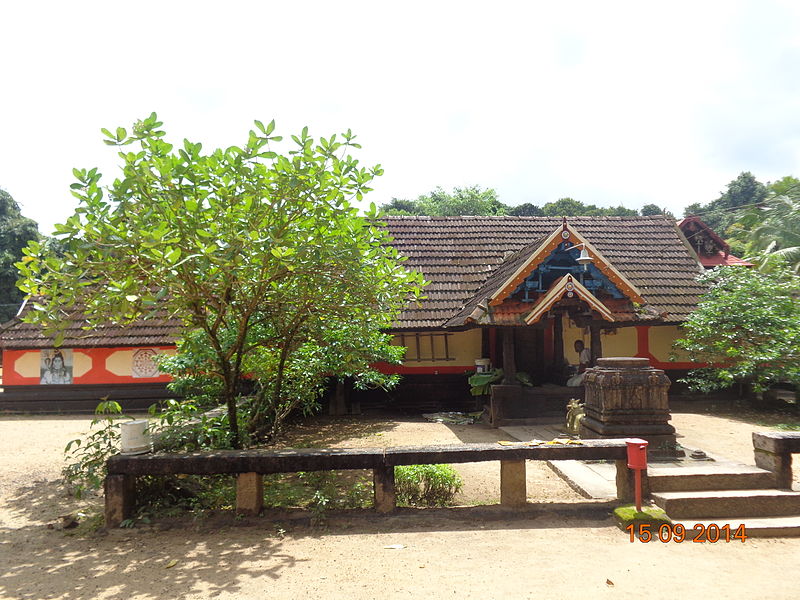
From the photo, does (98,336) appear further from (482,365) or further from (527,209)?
(527,209)

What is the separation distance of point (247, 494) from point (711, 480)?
4.93m

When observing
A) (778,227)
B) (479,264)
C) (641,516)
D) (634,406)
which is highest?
(778,227)

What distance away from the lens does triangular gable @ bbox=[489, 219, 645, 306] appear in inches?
351

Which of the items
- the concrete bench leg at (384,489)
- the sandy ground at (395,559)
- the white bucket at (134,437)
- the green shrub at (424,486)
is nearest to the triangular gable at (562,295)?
the sandy ground at (395,559)

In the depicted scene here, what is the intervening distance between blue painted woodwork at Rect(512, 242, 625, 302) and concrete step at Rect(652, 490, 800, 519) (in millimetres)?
4847

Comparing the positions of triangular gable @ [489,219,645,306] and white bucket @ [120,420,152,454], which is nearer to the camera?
white bucket @ [120,420,152,454]

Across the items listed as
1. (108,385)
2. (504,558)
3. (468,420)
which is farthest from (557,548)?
(108,385)

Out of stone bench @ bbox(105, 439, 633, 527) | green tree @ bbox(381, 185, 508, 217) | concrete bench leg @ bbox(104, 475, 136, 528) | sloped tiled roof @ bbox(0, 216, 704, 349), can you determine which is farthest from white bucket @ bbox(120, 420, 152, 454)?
green tree @ bbox(381, 185, 508, 217)

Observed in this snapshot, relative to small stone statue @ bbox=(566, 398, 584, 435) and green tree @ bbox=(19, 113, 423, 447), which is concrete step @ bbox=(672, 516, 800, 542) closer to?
small stone statue @ bbox=(566, 398, 584, 435)

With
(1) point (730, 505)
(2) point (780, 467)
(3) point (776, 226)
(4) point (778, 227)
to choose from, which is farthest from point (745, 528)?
(3) point (776, 226)

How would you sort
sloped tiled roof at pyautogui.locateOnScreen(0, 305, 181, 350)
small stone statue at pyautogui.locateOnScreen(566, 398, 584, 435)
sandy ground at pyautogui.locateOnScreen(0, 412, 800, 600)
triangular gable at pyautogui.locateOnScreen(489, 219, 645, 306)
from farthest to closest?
sloped tiled roof at pyautogui.locateOnScreen(0, 305, 181, 350), triangular gable at pyautogui.locateOnScreen(489, 219, 645, 306), small stone statue at pyautogui.locateOnScreen(566, 398, 584, 435), sandy ground at pyautogui.locateOnScreen(0, 412, 800, 600)

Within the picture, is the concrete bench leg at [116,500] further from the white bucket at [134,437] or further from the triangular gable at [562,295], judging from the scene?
the triangular gable at [562,295]

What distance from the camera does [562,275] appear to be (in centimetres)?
938

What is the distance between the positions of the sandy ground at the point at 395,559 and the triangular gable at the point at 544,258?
166 inches
